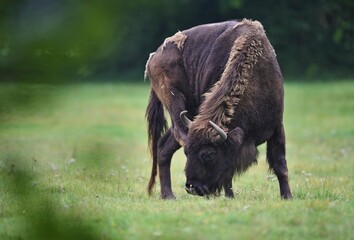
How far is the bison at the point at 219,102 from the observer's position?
23.8 ft

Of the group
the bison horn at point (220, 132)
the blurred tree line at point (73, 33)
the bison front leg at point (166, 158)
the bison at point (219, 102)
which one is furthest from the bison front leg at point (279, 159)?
the blurred tree line at point (73, 33)

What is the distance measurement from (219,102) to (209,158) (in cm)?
59

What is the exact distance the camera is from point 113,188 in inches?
229

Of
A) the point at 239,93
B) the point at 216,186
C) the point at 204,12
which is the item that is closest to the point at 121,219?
the point at 216,186

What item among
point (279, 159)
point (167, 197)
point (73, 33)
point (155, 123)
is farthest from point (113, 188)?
point (73, 33)

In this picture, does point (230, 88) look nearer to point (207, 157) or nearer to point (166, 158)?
point (207, 157)

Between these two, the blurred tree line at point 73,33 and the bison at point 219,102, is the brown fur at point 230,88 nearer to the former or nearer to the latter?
the bison at point 219,102

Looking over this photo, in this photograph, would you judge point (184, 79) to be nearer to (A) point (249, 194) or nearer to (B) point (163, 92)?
(B) point (163, 92)

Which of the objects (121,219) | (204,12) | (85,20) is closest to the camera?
(85,20)

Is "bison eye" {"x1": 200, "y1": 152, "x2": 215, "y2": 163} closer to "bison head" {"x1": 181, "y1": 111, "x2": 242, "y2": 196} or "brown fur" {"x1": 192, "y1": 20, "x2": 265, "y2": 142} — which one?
"bison head" {"x1": 181, "y1": 111, "x2": 242, "y2": 196}

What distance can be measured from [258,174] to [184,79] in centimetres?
437

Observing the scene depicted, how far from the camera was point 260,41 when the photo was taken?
7.68 m

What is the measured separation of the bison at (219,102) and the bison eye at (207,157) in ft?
0.03

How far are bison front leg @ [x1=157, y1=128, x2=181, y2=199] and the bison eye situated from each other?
105cm
